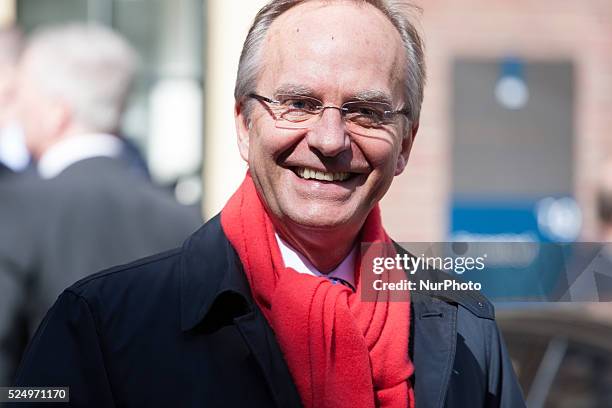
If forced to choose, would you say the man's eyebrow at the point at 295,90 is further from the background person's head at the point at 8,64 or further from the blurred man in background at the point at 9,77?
the background person's head at the point at 8,64

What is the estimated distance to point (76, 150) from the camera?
3.58 metres

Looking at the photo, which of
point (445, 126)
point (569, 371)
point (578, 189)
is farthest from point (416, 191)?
point (569, 371)

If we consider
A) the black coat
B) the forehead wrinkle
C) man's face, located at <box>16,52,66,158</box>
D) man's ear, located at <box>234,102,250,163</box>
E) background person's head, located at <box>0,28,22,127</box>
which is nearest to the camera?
the black coat

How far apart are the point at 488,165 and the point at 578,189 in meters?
0.66

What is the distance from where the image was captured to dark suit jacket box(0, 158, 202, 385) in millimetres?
3260

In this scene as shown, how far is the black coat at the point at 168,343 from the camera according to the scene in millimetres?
2047

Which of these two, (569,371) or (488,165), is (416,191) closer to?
(488,165)

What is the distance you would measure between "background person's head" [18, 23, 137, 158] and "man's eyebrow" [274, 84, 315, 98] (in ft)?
5.11

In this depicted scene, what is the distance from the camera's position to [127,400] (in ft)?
6.72

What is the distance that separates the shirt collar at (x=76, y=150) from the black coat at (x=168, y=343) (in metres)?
1.37

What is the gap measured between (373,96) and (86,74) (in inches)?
65.6

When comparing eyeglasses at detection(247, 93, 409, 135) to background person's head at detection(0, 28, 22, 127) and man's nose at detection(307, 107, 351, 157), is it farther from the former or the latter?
background person's head at detection(0, 28, 22, 127)

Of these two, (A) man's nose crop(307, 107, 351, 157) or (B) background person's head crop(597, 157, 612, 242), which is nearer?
(A) man's nose crop(307, 107, 351, 157)

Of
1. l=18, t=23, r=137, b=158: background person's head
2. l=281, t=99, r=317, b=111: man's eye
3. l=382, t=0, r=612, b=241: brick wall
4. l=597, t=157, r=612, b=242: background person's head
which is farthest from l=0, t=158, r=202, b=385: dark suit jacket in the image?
l=382, t=0, r=612, b=241: brick wall
